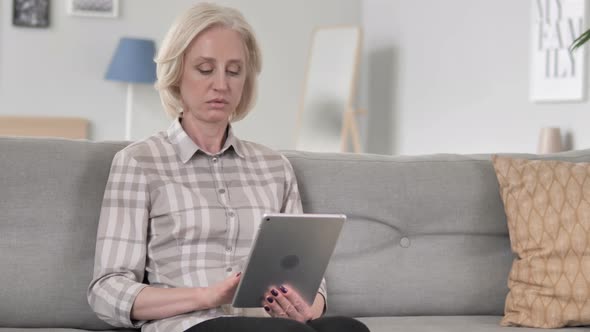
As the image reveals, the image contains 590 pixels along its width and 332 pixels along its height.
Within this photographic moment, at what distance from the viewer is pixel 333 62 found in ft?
21.5

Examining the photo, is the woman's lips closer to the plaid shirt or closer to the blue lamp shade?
the plaid shirt

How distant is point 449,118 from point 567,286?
3.41m

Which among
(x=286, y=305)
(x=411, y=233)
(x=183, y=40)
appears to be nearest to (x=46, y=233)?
(x=183, y=40)

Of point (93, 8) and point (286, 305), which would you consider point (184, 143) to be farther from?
point (93, 8)

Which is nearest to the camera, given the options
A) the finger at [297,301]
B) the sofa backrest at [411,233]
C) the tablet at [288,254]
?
the tablet at [288,254]

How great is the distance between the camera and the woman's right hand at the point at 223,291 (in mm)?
1743

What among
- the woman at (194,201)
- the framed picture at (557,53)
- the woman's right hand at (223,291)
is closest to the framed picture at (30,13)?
the framed picture at (557,53)

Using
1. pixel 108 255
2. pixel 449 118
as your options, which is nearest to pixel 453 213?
pixel 108 255

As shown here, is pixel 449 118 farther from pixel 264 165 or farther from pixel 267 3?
pixel 264 165

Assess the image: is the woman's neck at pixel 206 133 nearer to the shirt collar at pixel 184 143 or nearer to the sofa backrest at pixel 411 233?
the shirt collar at pixel 184 143

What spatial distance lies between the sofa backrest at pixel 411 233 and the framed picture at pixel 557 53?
2.05 meters

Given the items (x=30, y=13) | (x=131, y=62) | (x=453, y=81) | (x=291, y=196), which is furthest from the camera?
(x=30, y=13)

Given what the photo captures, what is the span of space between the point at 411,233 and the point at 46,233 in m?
0.93

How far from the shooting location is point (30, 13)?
6.41 metres
